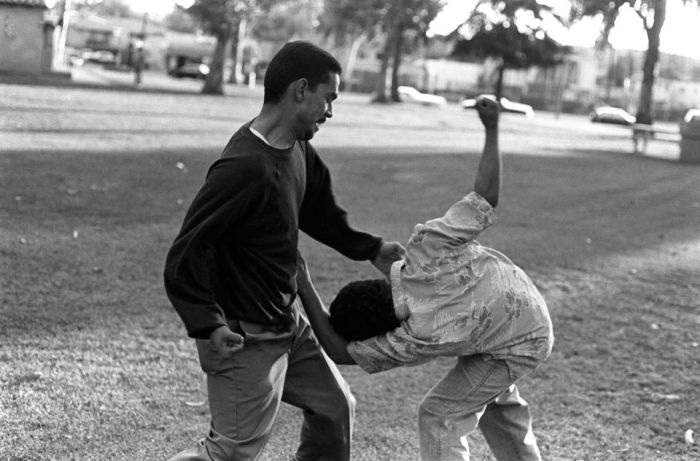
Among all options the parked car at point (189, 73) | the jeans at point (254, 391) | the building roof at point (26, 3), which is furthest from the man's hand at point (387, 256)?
the parked car at point (189, 73)

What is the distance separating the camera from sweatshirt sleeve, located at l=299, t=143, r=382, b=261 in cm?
377

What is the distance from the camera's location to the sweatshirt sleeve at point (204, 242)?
10.3ft

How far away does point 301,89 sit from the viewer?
11.0ft

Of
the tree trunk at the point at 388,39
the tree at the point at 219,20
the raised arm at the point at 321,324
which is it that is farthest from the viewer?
the tree trunk at the point at 388,39

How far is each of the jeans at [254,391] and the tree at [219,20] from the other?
122 ft

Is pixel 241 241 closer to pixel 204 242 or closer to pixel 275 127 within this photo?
pixel 204 242

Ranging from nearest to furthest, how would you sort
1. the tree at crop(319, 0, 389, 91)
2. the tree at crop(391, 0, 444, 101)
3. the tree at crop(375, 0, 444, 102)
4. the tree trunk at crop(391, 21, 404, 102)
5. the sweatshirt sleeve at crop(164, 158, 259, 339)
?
the sweatshirt sleeve at crop(164, 158, 259, 339)
the tree trunk at crop(391, 21, 404, 102)
the tree at crop(375, 0, 444, 102)
the tree at crop(391, 0, 444, 101)
the tree at crop(319, 0, 389, 91)

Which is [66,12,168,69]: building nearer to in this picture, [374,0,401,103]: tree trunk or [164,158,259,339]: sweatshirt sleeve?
[374,0,401,103]: tree trunk

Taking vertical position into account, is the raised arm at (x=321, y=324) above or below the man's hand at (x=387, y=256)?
below

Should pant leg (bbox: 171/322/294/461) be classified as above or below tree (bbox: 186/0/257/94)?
below

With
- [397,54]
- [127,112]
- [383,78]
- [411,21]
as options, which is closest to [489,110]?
[127,112]

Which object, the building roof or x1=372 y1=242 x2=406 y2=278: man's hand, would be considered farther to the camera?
the building roof

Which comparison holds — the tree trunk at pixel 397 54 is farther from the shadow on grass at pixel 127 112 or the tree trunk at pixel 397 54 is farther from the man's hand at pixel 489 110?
the man's hand at pixel 489 110

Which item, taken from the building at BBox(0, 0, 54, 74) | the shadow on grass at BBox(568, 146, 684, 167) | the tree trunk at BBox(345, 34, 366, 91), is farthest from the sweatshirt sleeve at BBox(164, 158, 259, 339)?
the tree trunk at BBox(345, 34, 366, 91)
